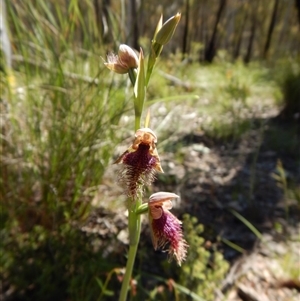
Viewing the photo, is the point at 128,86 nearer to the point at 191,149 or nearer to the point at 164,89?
the point at 191,149

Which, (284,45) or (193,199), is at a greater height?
(284,45)

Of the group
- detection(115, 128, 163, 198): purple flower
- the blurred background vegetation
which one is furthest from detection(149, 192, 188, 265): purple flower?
the blurred background vegetation

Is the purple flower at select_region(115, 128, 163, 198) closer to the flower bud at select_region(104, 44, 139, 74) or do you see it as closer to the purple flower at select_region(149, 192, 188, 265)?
the purple flower at select_region(149, 192, 188, 265)

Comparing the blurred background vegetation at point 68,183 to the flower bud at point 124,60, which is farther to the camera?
the blurred background vegetation at point 68,183

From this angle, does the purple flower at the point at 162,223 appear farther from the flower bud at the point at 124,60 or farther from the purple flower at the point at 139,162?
the flower bud at the point at 124,60

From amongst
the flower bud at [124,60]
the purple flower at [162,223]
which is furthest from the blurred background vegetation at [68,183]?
the purple flower at [162,223]

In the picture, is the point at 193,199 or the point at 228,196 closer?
the point at 193,199

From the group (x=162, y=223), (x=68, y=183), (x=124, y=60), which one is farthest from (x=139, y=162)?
(x=68, y=183)

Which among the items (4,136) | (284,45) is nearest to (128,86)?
(4,136)
